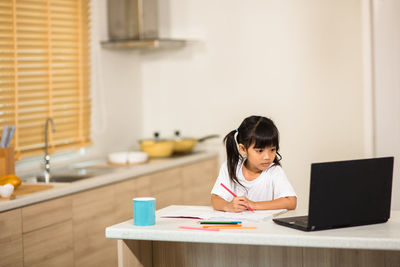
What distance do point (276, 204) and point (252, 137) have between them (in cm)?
30

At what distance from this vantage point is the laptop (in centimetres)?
196

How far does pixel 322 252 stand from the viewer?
7.34ft

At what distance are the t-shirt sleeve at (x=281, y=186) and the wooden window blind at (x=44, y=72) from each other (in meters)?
1.70

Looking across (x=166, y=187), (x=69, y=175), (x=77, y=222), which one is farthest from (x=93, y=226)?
(x=166, y=187)

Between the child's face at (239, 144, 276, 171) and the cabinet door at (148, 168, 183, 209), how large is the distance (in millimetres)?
1433

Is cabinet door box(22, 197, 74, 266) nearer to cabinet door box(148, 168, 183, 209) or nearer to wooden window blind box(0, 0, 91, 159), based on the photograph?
wooden window blind box(0, 0, 91, 159)

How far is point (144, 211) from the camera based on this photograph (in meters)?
2.14

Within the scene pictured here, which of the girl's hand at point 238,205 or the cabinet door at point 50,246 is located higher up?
the girl's hand at point 238,205

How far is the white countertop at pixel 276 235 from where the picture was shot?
1902 mm

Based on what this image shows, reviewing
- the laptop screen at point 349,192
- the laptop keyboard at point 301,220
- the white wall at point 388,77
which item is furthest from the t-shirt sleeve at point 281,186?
the white wall at point 388,77

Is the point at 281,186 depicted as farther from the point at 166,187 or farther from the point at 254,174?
the point at 166,187

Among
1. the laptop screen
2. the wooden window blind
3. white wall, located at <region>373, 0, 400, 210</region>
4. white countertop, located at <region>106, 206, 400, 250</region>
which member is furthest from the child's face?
the wooden window blind

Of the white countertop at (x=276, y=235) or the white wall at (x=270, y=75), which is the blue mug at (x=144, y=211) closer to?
the white countertop at (x=276, y=235)

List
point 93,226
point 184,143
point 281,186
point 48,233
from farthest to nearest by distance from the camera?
point 184,143
point 93,226
point 48,233
point 281,186
